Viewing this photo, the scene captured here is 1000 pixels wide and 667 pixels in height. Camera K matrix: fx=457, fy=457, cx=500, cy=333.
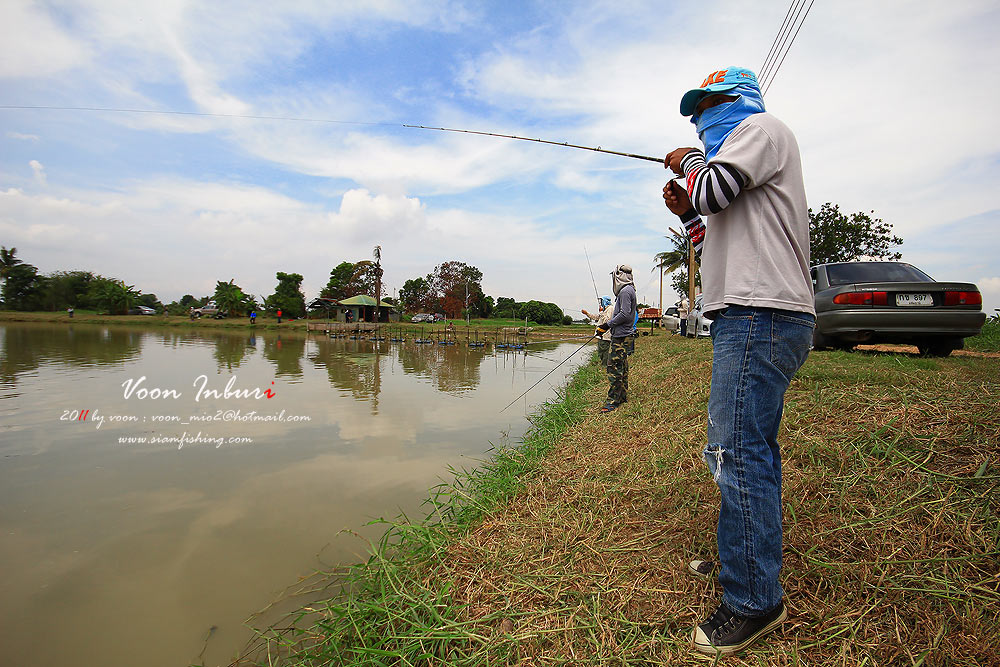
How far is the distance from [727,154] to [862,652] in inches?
61.5

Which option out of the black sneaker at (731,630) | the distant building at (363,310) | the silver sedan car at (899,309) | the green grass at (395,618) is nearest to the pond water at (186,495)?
the green grass at (395,618)

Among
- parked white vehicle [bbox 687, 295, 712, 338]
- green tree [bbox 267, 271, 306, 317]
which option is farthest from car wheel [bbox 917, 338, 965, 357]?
green tree [bbox 267, 271, 306, 317]

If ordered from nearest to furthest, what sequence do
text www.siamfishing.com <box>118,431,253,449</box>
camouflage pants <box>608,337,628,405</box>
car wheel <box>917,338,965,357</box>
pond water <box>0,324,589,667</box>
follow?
pond water <box>0,324,589,667</box> < car wheel <box>917,338,965,357</box> < camouflage pants <box>608,337,628,405</box> < text www.siamfishing.com <box>118,431,253,449</box>

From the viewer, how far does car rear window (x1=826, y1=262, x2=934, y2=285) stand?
5.42 m

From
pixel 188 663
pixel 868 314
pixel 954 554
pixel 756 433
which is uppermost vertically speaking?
pixel 868 314

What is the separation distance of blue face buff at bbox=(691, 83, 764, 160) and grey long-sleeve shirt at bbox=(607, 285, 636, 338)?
3.97 m

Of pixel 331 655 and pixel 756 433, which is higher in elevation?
pixel 756 433

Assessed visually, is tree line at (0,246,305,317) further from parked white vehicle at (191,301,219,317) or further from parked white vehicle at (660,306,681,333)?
parked white vehicle at (660,306,681,333)

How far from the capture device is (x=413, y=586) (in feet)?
6.93

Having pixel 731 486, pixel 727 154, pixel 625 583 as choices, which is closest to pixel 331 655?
pixel 625 583

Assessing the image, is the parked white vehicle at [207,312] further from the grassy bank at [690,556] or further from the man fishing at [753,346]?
the man fishing at [753,346]

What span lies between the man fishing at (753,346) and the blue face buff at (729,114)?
14 centimetres

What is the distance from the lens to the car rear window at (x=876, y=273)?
5.42 m

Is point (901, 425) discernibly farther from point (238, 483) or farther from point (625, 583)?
point (238, 483)
